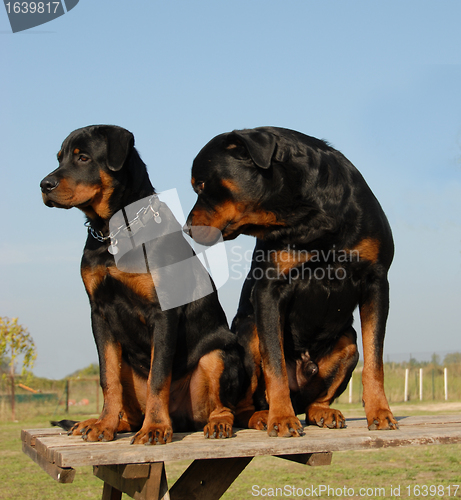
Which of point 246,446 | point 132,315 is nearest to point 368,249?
point 246,446

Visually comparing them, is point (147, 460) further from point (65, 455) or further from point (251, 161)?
point (251, 161)

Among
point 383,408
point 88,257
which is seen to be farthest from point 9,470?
point 383,408

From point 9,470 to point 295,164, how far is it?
315 inches

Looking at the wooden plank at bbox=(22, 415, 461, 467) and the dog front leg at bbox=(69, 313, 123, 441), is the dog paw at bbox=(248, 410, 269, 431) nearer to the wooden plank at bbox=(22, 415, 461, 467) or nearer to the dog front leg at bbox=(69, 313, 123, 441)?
the wooden plank at bbox=(22, 415, 461, 467)

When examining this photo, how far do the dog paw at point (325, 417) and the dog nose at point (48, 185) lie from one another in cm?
208

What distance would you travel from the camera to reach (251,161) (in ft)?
10.2

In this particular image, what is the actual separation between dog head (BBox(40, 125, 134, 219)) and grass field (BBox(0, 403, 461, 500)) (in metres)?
4.29

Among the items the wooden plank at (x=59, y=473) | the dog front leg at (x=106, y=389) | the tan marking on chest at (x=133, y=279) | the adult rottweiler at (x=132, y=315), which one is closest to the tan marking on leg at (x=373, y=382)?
the adult rottweiler at (x=132, y=315)

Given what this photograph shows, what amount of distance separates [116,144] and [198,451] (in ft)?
5.96

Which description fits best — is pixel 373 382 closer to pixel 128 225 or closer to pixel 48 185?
pixel 128 225

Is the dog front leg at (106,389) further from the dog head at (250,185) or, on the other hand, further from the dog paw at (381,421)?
the dog paw at (381,421)

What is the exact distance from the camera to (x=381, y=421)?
2.81 meters

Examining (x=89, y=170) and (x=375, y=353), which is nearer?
(x=375, y=353)

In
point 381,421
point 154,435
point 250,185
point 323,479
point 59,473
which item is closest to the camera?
point 59,473
